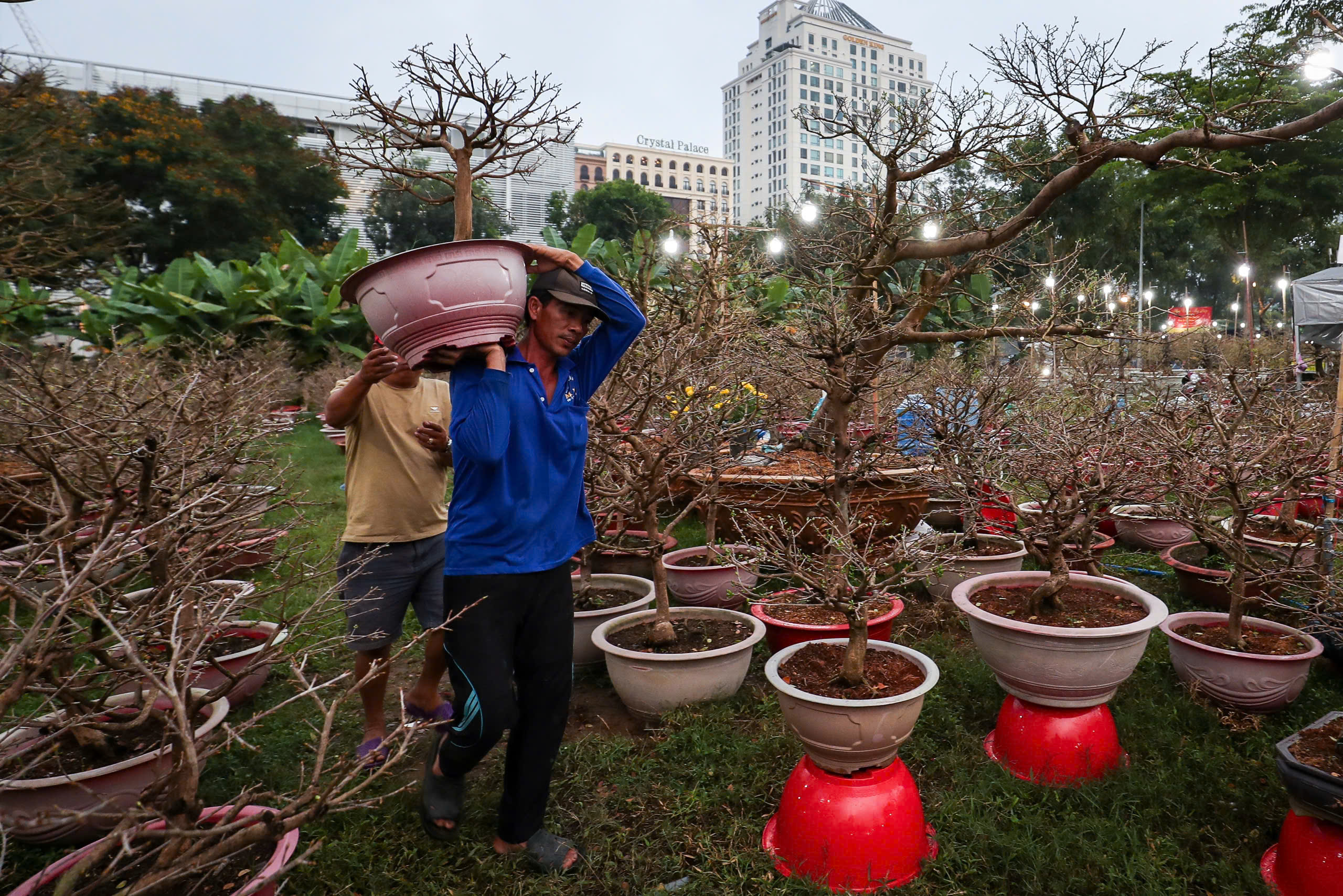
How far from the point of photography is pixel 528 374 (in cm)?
225

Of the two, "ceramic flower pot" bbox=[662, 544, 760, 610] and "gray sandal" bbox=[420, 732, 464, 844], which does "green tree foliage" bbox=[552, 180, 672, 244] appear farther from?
"gray sandal" bbox=[420, 732, 464, 844]

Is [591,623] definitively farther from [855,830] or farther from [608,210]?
[608,210]

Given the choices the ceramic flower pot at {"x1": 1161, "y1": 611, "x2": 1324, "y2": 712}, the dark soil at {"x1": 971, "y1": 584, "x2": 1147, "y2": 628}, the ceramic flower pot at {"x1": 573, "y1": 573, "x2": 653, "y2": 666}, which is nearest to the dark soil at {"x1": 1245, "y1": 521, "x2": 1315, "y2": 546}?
the ceramic flower pot at {"x1": 1161, "y1": 611, "x2": 1324, "y2": 712}

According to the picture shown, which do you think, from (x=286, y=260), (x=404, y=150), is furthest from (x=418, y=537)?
(x=286, y=260)

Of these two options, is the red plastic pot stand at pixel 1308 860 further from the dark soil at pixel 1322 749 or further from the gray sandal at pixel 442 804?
the gray sandal at pixel 442 804

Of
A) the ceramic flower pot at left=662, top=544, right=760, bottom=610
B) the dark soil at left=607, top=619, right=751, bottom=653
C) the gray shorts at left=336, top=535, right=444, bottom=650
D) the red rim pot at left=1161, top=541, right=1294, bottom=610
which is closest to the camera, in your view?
the gray shorts at left=336, top=535, right=444, bottom=650

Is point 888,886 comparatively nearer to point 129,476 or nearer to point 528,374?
point 528,374

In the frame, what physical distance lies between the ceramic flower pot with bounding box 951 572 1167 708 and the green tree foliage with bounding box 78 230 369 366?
1183 centimetres

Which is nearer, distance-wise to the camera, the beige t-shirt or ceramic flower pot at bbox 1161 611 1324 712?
the beige t-shirt

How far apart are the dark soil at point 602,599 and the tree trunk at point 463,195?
6.86 ft

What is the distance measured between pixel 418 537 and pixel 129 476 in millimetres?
1112

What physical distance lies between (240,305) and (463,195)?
501 inches

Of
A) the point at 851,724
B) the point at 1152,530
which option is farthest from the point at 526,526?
the point at 1152,530

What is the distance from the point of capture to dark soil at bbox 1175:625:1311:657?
10.8 ft
